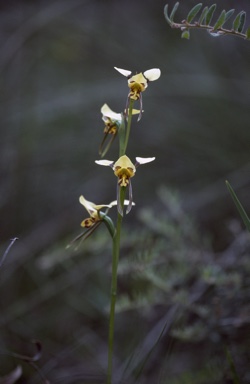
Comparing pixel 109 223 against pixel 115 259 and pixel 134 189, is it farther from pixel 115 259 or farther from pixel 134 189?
pixel 134 189

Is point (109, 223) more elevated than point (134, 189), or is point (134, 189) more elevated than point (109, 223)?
point (134, 189)

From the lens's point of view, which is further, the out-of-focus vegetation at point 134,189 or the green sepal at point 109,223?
the out-of-focus vegetation at point 134,189

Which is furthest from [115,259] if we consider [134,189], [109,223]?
[134,189]

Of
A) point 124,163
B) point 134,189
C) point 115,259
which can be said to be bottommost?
point 115,259

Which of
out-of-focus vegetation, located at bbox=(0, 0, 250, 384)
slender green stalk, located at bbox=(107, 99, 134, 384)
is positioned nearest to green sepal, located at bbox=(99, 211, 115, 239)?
slender green stalk, located at bbox=(107, 99, 134, 384)

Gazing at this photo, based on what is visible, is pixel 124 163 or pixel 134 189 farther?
pixel 134 189

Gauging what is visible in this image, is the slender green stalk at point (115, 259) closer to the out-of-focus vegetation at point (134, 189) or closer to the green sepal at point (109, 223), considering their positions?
the green sepal at point (109, 223)

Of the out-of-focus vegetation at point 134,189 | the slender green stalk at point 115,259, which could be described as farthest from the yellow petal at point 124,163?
the out-of-focus vegetation at point 134,189

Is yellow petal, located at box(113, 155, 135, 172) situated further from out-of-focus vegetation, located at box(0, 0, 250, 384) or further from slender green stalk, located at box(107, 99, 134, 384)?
out-of-focus vegetation, located at box(0, 0, 250, 384)

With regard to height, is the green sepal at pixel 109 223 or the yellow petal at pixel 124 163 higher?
the yellow petal at pixel 124 163
